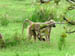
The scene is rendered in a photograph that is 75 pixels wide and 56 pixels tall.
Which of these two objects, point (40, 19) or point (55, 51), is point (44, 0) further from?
point (55, 51)

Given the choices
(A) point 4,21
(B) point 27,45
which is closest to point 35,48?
(B) point 27,45

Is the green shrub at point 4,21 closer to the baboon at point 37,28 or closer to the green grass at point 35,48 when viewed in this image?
the green grass at point 35,48

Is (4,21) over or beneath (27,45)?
beneath

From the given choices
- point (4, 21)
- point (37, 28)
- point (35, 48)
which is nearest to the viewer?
point (35, 48)

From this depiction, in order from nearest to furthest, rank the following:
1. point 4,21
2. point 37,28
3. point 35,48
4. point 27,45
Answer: point 35,48 → point 27,45 → point 37,28 → point 4,21

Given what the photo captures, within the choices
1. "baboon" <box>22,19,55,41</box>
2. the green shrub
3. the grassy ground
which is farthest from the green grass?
the green shrub

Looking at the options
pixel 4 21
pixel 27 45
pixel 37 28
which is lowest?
pixel 4 21

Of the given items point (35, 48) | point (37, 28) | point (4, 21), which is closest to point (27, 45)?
point (35, 48)

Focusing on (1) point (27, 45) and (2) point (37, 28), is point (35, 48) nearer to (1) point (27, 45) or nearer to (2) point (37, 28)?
(1) point (27, 45)

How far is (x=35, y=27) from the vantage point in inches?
399

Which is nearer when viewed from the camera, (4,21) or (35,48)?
(35,48)

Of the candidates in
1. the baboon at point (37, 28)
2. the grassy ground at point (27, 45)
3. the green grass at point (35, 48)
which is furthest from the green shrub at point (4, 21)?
the baboon at point (37, 28)

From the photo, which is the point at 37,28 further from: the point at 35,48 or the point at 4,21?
the point at 4,21

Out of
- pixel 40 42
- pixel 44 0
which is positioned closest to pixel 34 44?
pixel 40 42
